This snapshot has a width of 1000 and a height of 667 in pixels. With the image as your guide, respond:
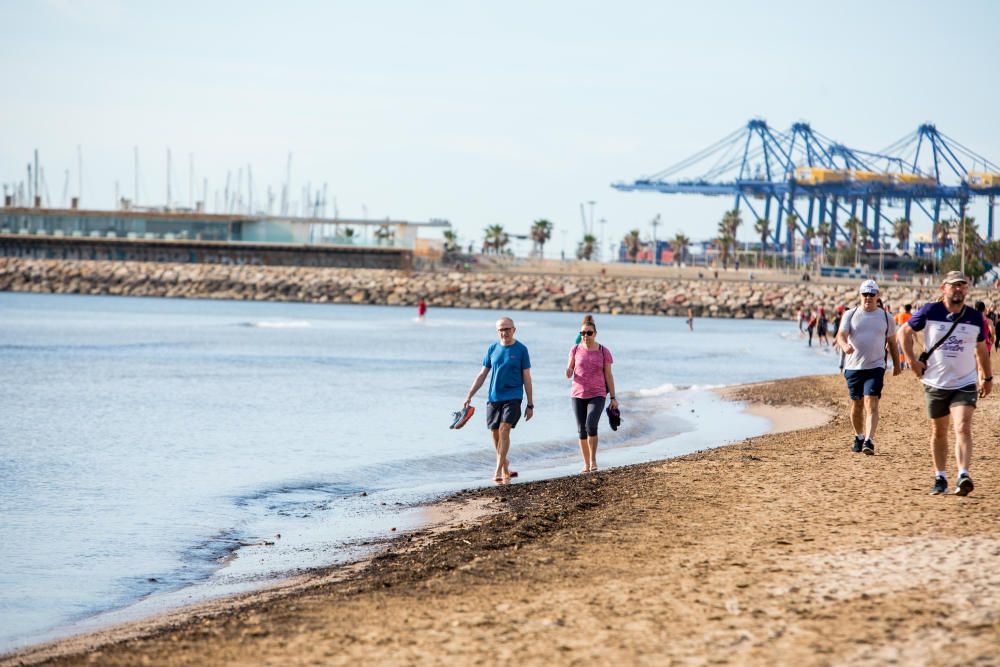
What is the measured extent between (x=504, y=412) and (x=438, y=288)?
328 ft

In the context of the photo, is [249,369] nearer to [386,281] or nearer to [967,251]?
[386,281]

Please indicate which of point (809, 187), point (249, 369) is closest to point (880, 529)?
point (249, 369)

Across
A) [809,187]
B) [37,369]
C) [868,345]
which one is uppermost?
[809,187]

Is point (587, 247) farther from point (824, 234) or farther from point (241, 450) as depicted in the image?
point (241, 450)

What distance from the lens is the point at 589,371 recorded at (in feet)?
40.1

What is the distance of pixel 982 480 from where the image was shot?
10352 mm

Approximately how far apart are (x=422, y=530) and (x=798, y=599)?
4375 mm

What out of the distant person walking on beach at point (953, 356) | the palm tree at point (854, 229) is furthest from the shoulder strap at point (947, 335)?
the palm tree at point (854, 229)

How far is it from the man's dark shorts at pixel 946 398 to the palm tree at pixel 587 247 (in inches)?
5485

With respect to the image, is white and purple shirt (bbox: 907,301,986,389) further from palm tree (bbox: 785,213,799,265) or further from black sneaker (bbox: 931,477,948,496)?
palm tree (bbox: 785,213,799,265)

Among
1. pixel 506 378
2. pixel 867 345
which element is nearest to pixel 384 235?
pixel 506 378

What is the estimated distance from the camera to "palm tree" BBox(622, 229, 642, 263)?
174 metres

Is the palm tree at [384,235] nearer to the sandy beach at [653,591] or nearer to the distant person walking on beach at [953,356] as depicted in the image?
the sandy beach at [653,591]

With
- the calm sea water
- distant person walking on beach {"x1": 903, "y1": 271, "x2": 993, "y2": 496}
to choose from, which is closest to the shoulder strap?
distant person walking on beach {"x1": 903, "y1": 271, "x2": 993, "y2": 496}
